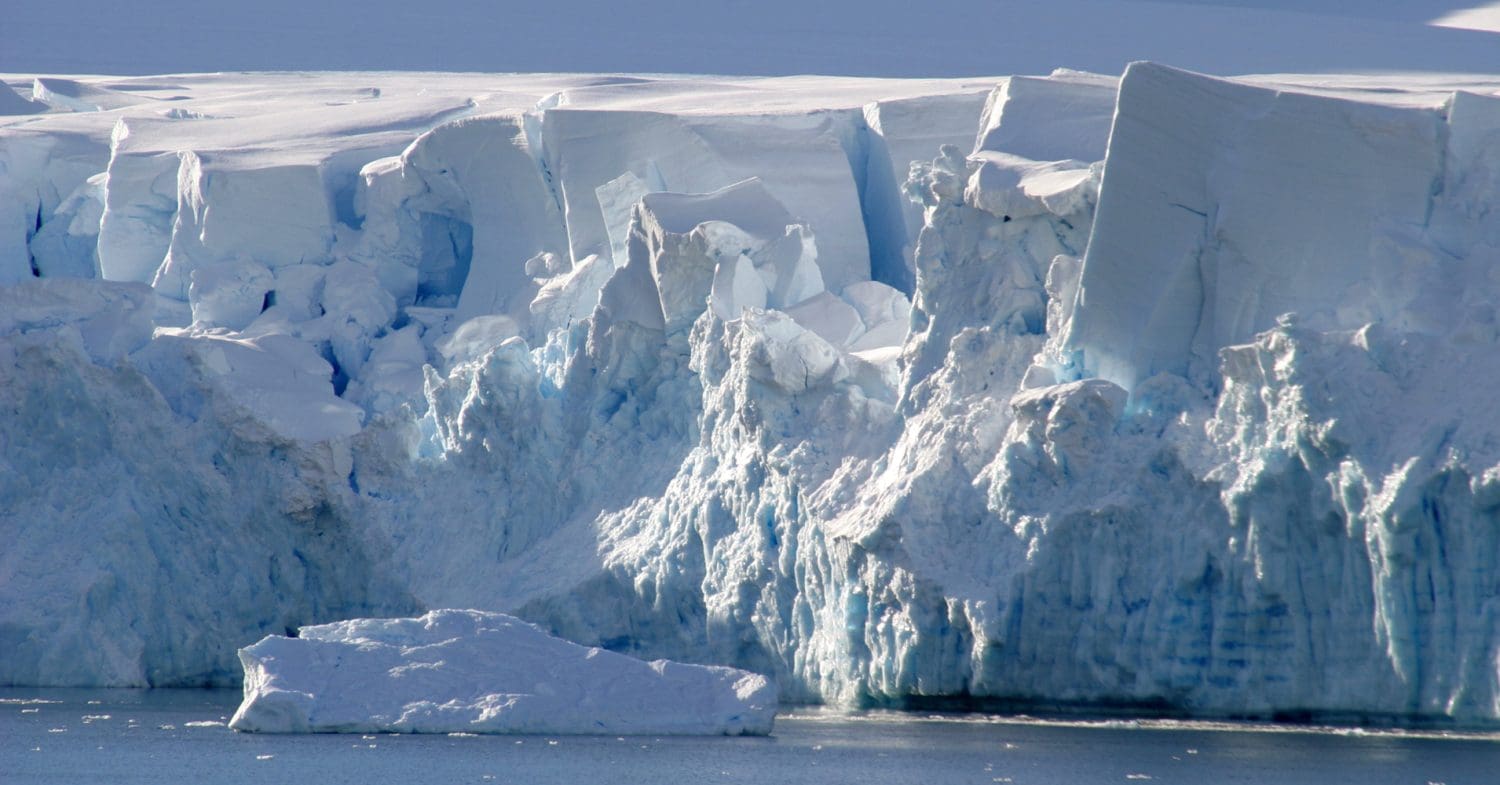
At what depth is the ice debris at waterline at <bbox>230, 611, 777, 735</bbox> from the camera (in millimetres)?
12039

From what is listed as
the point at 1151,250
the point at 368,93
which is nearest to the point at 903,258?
the point at 1151,250

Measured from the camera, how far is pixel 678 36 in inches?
1102

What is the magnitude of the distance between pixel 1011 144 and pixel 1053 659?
10.8 ft

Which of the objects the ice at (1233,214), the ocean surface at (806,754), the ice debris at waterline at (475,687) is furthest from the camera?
the ice debris at waterline at (475,687)

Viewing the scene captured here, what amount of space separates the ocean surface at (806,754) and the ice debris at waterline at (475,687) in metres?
0.12

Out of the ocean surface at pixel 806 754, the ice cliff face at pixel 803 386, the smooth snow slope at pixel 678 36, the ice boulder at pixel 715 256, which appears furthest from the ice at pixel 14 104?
the ocean surface at pixel 806 754

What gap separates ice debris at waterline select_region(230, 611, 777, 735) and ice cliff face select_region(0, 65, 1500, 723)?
1.04 metres

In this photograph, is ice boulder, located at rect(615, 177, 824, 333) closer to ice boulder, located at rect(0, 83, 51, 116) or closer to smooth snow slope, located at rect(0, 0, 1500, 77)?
ice boulder, located at rect(0, 83, 51, 116)

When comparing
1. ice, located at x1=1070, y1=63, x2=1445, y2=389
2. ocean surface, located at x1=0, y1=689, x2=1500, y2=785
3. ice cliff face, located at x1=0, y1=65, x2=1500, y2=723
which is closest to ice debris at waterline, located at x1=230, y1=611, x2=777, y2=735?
ocean surface, located at x1=0, y1=689, x2=1500, y2=785

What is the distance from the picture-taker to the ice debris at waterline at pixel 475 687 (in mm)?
12039

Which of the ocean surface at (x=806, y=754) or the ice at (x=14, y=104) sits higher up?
the ice at (x=14, y=104)

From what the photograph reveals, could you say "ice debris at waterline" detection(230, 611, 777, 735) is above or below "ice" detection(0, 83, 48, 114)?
below

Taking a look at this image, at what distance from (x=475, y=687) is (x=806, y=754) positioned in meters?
Answer: 2.00

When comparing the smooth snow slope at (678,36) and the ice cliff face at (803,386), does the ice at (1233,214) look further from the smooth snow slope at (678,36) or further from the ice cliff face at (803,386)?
the smooth snow slope at (678,36)
